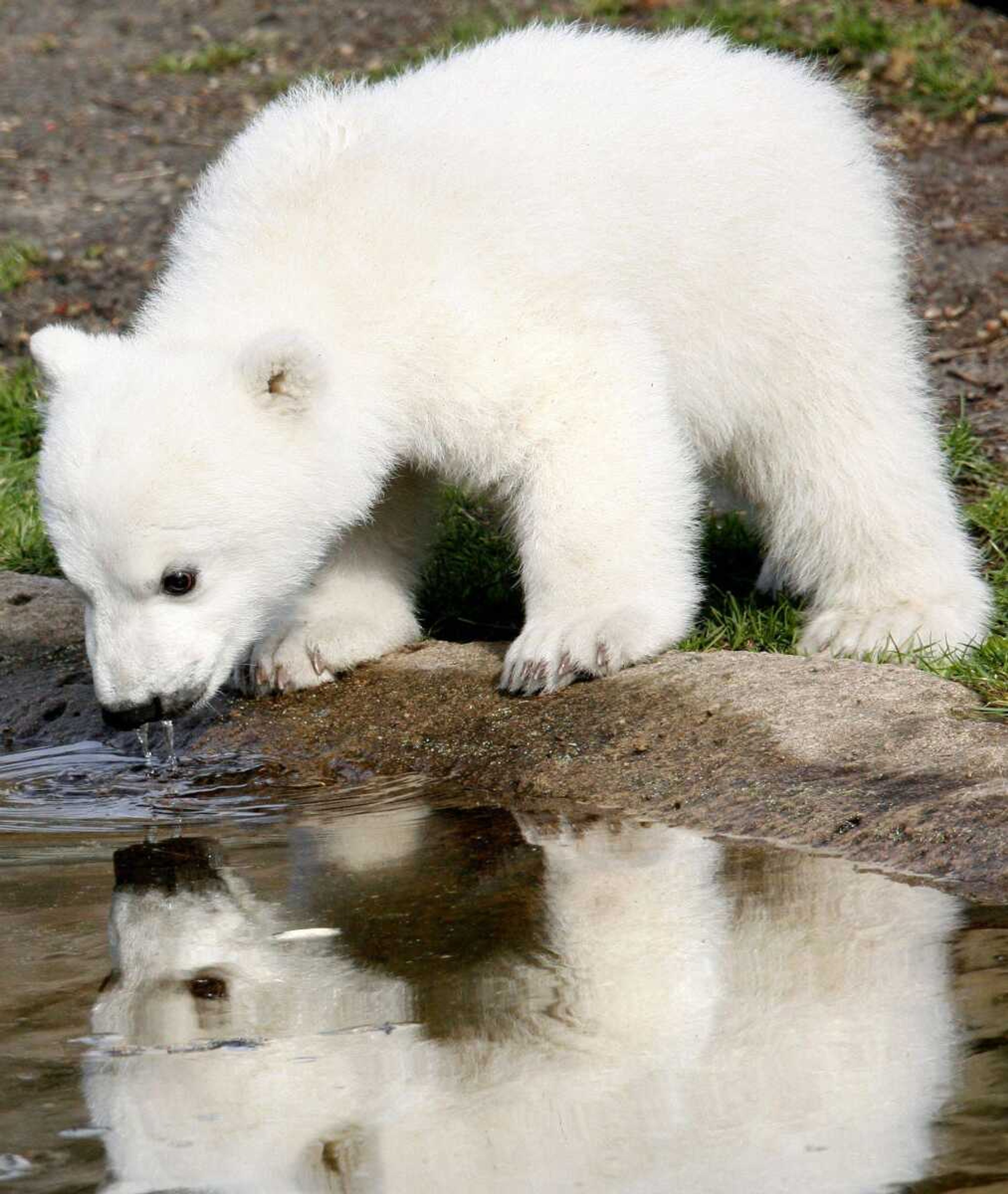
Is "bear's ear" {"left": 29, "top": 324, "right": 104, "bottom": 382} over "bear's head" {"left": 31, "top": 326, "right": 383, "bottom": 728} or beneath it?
over

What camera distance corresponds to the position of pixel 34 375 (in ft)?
23.0

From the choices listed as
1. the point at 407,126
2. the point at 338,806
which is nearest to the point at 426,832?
the point at 338,806

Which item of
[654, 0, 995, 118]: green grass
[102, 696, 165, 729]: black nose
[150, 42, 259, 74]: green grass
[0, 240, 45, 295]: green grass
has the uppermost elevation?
[150, 42, 259, 74]: green grass

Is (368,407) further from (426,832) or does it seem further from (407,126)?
(426,832)

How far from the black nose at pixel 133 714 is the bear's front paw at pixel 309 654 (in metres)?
0.76

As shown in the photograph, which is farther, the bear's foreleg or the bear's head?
the bear's foreleg

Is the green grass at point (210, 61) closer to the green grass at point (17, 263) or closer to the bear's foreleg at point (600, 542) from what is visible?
the green grass at point (17, 263)

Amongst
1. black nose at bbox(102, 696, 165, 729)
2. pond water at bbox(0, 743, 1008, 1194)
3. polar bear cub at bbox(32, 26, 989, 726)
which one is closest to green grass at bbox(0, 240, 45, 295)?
polar bear cub at bbox(32, 26, 989, 726)

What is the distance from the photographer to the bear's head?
3.66 metres

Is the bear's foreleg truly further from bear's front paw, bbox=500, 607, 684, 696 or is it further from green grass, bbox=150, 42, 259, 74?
green grass, bbox=150, 42, 259, 74

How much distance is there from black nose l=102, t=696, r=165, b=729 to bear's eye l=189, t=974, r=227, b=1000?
1132 millimetres

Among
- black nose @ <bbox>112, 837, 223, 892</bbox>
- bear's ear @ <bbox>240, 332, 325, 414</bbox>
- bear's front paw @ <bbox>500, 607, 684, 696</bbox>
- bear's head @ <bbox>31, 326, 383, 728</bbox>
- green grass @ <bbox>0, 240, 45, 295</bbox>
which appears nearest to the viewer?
black nose @ <bbox>112, 837, 223, 892</bbox>

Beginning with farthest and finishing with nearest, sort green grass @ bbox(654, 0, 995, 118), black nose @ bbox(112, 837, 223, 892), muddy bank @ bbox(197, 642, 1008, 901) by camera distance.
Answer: green grass @ bbox(654, 0, 995, 118) < black nose @ bbox(112, 837, 223, 892) < muddy bank @ bbox(197, 642, 1008, 901)

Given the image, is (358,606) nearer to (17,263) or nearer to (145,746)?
(145,746)
